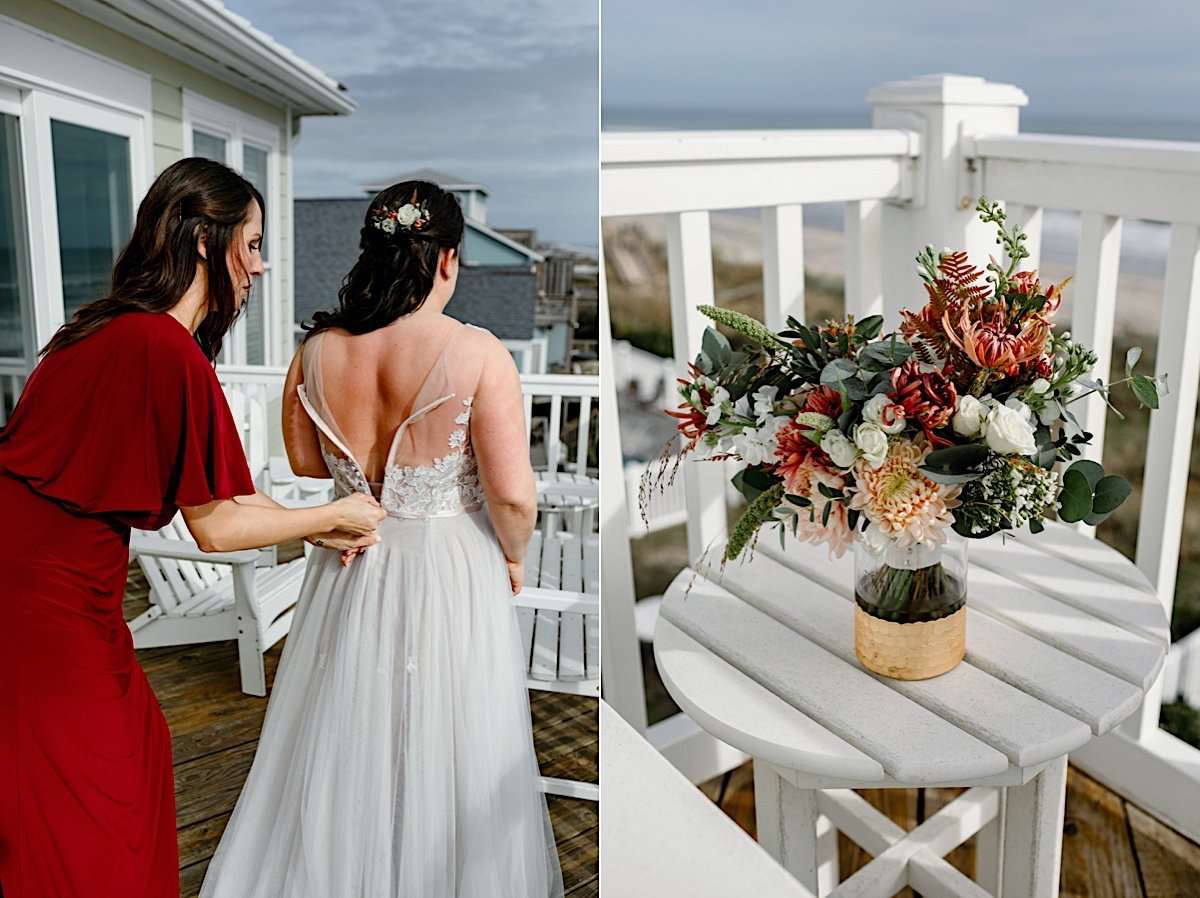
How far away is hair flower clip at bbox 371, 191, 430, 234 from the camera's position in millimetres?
1274

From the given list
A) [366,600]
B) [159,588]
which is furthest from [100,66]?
[366,600]

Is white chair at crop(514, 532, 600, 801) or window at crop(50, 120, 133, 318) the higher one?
window at crop(50, 120, 133, 318)

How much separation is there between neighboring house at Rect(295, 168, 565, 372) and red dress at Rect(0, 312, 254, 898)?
0.86 feet

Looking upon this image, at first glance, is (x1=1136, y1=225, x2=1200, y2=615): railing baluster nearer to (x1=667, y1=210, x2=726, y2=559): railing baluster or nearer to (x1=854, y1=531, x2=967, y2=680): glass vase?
(x1=854, y1=531, x2=967, y2=680): glass vase

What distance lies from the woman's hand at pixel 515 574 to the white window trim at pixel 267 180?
0.45m

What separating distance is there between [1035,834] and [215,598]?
1236 mm

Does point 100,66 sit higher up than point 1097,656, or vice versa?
point 100,66

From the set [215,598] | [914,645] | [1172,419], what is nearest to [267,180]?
[215,598]

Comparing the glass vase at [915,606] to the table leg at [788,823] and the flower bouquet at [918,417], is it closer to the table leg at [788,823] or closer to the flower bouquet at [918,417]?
the flower bouquet at [918,417]

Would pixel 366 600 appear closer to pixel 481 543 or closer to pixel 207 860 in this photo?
pixel 481 543

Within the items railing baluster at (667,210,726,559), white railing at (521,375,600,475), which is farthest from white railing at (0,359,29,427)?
railing baluster at (667,210,726,559)

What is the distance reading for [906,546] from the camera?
1080 millimetres

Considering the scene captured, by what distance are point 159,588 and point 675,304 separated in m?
0.97

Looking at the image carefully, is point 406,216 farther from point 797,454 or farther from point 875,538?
point 875,538
